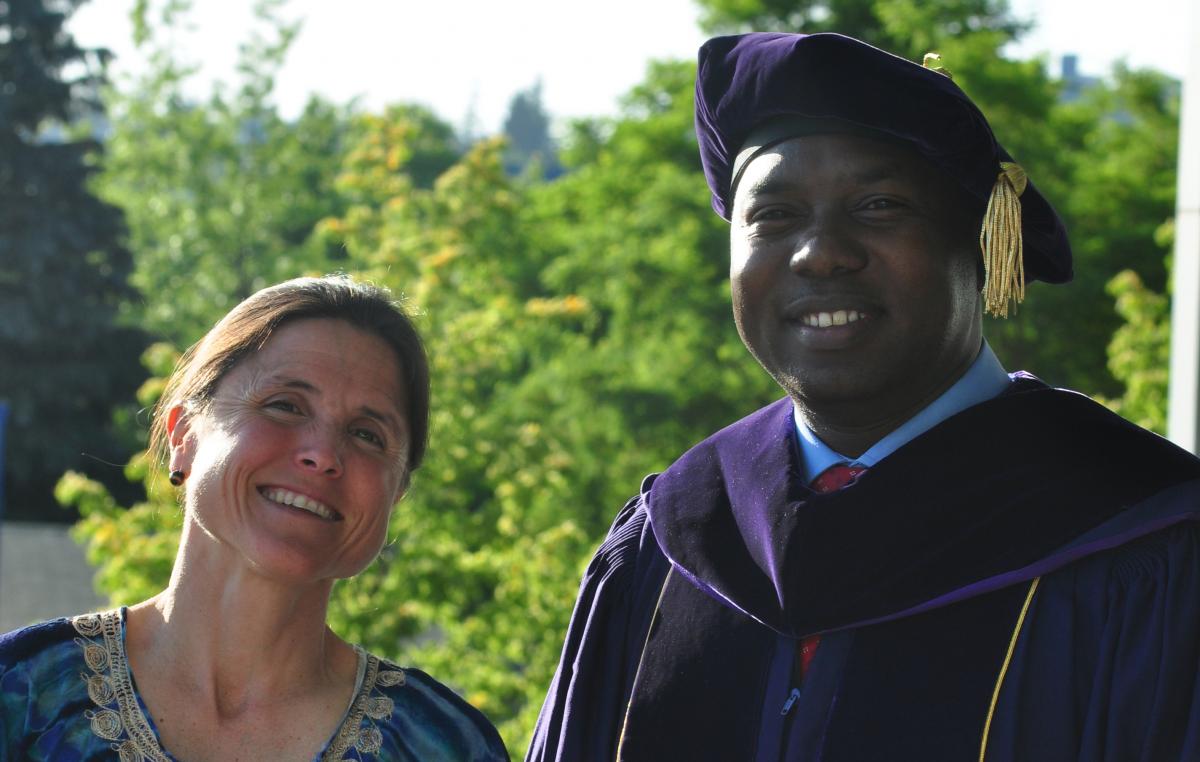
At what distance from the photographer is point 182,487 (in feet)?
8.58

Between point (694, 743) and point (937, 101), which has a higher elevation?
point (937, 101)

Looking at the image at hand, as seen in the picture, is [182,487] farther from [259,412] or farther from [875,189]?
[875,189]

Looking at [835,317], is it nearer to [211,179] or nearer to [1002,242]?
[1002,242]

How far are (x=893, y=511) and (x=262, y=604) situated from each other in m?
1.09

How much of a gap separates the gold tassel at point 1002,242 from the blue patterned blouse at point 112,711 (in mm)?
1178

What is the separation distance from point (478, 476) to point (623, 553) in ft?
20.7

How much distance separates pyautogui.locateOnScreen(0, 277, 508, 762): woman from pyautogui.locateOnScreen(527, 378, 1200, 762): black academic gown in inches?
15.4

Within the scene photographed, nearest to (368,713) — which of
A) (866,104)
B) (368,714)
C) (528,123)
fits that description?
(368,714)

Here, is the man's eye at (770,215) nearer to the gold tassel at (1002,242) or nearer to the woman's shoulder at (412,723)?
the gold tassel at (1002,242)

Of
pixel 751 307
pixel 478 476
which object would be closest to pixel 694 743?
pixel 751 307

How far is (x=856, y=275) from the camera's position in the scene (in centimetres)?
236

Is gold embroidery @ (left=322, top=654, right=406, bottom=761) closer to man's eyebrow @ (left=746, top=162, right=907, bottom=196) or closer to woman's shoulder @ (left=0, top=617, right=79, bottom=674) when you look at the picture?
woman's shoulder @ (left=0, top=617, right=79, bottom=674)

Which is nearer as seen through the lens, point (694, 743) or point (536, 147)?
point (694, 743)

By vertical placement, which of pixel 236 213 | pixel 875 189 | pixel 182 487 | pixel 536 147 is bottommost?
Result: pixel 182 487
